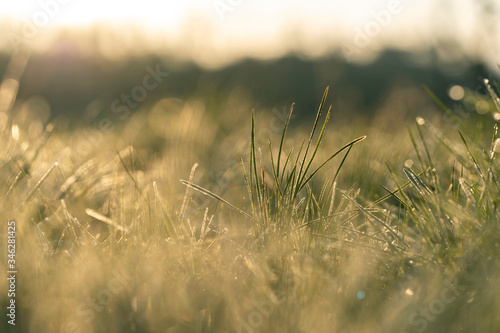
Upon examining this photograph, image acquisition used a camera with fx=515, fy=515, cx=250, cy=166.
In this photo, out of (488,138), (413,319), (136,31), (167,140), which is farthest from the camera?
(136,31)

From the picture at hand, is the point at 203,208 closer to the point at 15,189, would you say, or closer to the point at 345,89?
the point at 15,189

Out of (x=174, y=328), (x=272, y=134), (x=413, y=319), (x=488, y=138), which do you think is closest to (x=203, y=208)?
(x=174, y=328)

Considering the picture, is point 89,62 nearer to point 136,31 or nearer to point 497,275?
point 136,31

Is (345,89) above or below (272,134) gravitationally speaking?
below

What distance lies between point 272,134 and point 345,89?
499cm

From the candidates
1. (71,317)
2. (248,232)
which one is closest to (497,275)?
(248,232)

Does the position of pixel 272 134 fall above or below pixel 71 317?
below

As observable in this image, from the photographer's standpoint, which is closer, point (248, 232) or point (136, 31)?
point (248, 232)

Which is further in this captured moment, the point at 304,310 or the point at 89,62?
the point at 89,62

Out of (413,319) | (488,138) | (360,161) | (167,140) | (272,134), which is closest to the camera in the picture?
(413,319)

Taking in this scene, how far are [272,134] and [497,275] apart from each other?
2.26 m

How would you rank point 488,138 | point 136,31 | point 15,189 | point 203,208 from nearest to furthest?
1. point 15,189
2. point 203,208
3. point 488,138
4. point 136,31

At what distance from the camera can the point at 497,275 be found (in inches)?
37.1

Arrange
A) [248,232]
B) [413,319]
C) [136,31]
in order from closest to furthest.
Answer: [413,319]
[248,232]
[136,31]
